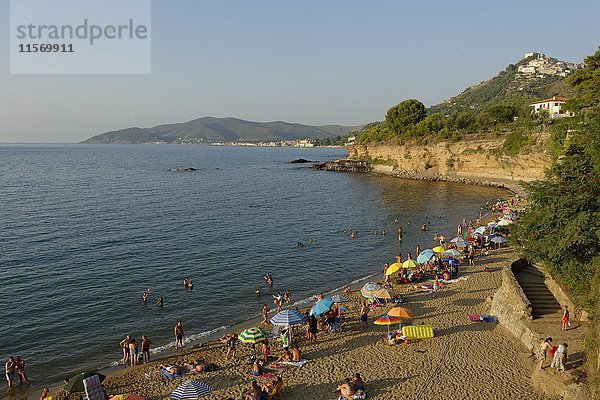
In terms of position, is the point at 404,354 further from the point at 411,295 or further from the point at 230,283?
the point at 230,283

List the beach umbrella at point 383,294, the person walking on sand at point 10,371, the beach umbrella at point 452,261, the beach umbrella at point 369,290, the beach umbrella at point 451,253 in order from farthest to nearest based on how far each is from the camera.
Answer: the beach umbrella at point 451,253, the beach umbrella at point 452,261, the beach umbrella at point 369,290, the beach umbrella at point 383,294, the person walking on sand at point 10,371

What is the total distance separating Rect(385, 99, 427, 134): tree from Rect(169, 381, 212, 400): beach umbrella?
9521 cm

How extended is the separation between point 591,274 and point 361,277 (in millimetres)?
15444

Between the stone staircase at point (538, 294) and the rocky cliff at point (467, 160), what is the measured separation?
39743mm

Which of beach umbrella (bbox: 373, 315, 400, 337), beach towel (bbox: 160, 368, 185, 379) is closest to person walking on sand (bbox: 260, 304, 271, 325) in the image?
beach towel (bbox: 160, 368, 185, 379)

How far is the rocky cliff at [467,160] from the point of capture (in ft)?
211

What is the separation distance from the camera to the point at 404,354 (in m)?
17.4

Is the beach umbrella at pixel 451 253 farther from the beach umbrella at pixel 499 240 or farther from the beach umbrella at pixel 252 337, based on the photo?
the beach umbrella at pixel 252 337

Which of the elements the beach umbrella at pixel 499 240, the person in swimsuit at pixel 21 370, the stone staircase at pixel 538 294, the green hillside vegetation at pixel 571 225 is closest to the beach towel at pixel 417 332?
the stone staircase at pixel 538 294

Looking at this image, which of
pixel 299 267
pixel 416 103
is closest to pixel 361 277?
pixel 299 267

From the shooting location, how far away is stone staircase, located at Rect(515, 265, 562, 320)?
17734 mm

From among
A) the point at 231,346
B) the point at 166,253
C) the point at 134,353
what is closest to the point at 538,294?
the point at 231,346

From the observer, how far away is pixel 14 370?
16672mm

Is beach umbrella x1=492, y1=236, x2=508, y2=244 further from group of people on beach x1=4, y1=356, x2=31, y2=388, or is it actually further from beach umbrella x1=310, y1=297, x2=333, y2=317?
group of people on beach x1=4, y1=356, x2=31, y2=388
